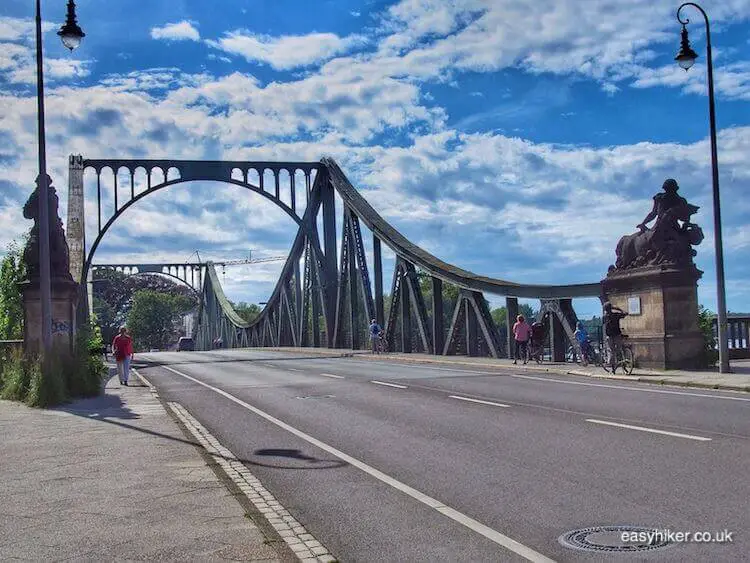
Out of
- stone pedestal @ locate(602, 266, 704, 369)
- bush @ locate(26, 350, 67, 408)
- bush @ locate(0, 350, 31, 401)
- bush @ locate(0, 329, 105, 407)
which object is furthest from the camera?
stone pedestal @ locate(602, 266, 704, 369)

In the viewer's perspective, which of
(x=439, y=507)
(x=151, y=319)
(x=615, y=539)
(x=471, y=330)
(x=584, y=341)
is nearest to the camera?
(x=615, y=539)

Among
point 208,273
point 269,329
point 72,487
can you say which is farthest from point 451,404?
point 208,273

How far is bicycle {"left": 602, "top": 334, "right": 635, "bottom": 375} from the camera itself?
20859 mm

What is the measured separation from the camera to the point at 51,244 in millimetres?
21047

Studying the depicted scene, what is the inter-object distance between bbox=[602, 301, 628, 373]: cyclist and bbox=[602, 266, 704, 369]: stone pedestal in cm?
74

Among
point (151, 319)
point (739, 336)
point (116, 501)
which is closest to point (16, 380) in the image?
point (116, 501)

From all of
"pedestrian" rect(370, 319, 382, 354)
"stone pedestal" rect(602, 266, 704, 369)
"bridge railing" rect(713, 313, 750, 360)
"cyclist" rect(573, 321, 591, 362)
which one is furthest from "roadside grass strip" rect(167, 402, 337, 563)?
"pedestrian" rect(370, 319, 382, 354)

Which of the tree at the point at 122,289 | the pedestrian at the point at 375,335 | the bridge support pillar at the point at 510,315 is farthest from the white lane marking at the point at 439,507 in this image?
the tree at the point at 122,289

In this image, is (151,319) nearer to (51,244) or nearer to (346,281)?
(346,281)

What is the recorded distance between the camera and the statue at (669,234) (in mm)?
21375

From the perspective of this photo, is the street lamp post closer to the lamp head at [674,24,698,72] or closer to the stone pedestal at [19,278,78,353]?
the lamp head at [674,24,698,72]

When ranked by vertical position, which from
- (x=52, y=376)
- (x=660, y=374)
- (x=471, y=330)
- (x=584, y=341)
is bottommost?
(x=660, y=374)

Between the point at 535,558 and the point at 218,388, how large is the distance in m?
17.9

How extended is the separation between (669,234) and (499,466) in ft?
47.0
